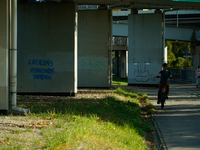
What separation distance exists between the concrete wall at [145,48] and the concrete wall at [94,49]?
19.0 ft

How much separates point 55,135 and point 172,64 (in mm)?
62599

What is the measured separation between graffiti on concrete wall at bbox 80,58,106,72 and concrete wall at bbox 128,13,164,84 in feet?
20.2

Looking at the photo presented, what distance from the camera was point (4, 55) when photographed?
10.7 metres

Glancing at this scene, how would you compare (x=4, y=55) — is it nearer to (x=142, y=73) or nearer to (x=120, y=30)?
(x=142, y=73)

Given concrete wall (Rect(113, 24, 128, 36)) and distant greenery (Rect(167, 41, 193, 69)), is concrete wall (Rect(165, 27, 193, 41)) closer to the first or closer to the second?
concrete wall (Rect(113, 24, 128, 36))

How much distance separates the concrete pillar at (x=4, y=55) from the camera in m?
10.6

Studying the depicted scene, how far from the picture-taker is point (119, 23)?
46.7 m

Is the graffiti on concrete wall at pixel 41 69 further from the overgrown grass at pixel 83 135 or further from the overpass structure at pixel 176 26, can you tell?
the overpass structure at pixel 176 26

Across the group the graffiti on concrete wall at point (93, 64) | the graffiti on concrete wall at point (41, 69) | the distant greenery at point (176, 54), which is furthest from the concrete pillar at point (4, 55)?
the distant greenery at point (176, 54)

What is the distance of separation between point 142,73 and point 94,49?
689cm

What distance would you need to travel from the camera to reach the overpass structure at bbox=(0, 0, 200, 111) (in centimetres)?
1088

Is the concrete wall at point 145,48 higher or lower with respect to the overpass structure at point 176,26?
lower

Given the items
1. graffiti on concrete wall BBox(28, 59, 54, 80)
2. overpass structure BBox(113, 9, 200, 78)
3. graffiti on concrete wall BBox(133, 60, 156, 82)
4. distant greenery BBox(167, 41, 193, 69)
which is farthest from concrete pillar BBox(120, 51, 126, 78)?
graffiti on concrete wall BBox(28, 59, 54, 80)

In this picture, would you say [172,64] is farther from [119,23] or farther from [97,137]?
[97,137]
